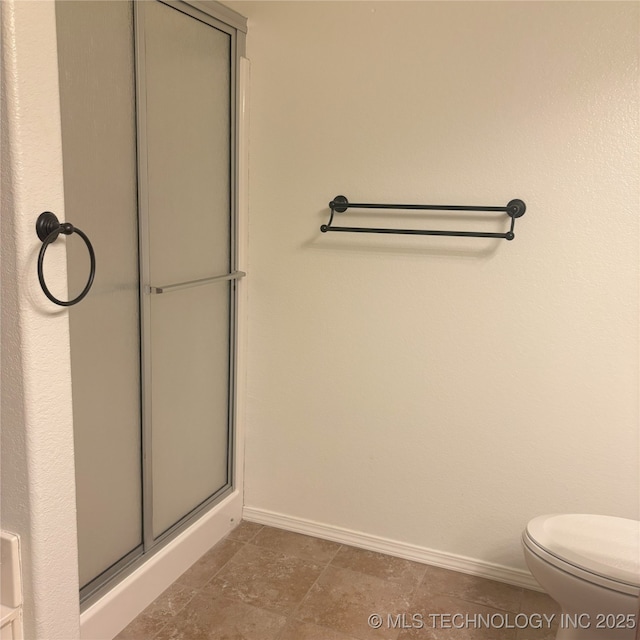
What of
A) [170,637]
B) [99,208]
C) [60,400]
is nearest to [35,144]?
[60,400]

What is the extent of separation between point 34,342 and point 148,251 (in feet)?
3.11

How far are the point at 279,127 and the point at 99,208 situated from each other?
2.80ft

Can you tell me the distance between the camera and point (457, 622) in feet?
6.55

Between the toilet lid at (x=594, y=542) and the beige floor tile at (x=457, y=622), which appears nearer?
the toilet lid at (x=594, y=542)

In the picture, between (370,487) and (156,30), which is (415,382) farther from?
(156,30)

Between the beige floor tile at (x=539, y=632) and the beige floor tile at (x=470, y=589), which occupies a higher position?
the beige floor tile at (x=470, y=589)

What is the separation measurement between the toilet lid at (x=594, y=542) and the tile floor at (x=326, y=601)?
1.44 ft

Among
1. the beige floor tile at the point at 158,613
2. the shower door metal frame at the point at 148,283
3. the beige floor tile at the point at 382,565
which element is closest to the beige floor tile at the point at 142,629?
→ the beige floor tile at the point at 158,613

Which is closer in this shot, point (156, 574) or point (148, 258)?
point (148, 258)

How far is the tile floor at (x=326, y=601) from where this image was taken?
193cm

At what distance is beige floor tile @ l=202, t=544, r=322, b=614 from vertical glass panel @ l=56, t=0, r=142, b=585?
0.40 m

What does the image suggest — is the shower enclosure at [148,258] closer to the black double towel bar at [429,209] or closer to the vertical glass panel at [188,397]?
the vertical glass panel at [188,397]

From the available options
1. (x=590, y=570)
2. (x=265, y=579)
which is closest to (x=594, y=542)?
(x=590, y=570)

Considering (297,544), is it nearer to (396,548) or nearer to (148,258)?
(396,548)
